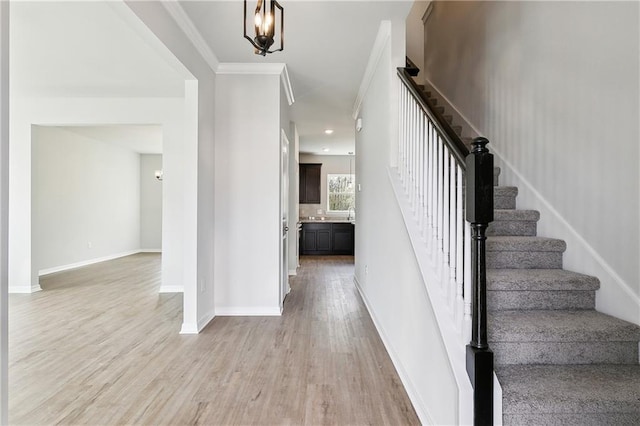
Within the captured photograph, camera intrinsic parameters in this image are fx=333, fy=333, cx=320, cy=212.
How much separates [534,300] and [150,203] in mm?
9855

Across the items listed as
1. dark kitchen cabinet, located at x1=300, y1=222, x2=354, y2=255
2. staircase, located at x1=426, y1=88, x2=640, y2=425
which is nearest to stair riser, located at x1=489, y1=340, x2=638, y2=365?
staircase, located at x1=426, y1=88, x2=640, y2=425

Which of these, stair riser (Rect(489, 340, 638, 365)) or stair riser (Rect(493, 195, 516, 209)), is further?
stair riser (Rect(493, 195, 516, 209))

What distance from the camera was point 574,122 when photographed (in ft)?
7.27

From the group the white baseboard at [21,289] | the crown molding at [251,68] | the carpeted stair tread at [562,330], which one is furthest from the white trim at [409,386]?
the white baseboard at [21,289]

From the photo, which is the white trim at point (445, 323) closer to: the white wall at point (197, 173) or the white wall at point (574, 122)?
the white wall at point (574, 122)

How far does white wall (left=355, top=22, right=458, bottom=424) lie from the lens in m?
1.80

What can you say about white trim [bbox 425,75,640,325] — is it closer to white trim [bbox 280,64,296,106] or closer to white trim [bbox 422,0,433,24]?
white trim [bbox 280,64,296,106]

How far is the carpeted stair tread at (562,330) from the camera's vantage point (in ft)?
5.57

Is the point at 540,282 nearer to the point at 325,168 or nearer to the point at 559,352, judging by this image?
the point at 559,352

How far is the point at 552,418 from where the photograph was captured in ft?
4.75

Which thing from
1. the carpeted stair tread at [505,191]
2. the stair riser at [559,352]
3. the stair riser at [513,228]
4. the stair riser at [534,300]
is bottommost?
the stair riser at [559,352]

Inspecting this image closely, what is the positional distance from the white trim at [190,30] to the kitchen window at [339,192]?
6.26 m

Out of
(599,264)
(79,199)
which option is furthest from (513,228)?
(79,199)

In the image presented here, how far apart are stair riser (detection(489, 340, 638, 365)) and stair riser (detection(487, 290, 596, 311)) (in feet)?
0.98
